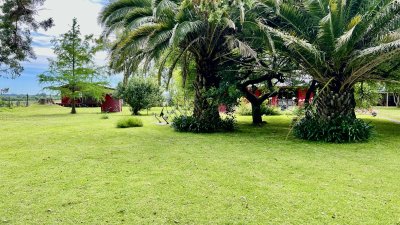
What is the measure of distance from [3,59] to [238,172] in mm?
29299

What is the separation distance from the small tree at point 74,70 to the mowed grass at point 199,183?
2046 cm

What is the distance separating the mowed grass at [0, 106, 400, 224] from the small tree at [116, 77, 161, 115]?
52.3ft

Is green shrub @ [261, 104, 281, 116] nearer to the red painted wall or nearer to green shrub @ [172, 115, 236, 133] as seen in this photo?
green shrub @ [172, 115, 236, 133]

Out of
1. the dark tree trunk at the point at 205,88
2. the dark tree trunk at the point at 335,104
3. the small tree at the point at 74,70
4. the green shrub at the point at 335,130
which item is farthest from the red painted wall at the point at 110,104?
the dark tree trunk at the point at 335,104

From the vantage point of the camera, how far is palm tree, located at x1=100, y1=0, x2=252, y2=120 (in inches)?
418

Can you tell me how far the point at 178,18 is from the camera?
35.9 feet

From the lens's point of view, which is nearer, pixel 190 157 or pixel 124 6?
pixel 190 157

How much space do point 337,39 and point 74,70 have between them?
81.0 ft

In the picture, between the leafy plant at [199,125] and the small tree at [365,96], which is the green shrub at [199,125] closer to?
the leafy plant at [199,125]

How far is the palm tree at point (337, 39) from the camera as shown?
9352 mm

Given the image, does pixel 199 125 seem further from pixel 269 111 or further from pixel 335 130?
pixel 269 111

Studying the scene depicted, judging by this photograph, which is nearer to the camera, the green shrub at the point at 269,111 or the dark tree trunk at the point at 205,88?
the dark tree trunk at the point at 205,88

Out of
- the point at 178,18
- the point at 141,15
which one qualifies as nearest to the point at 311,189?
the point at 178,18

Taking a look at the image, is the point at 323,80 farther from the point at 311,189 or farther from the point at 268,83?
the point at 311,189
